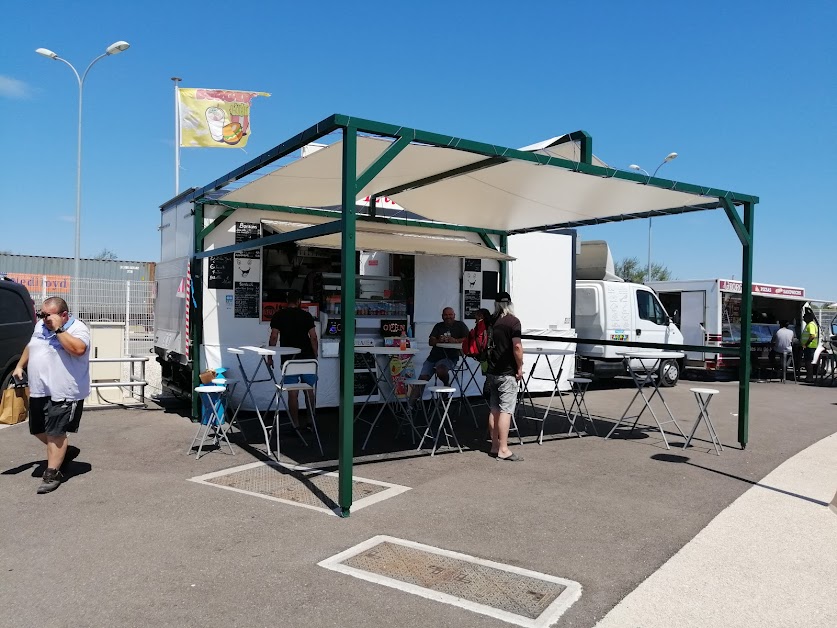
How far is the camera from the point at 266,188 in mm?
7121

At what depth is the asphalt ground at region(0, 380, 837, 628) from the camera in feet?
10.7

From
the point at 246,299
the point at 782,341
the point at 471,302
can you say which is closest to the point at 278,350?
the point at 246,299

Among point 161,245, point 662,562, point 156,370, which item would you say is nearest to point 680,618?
point 662,562

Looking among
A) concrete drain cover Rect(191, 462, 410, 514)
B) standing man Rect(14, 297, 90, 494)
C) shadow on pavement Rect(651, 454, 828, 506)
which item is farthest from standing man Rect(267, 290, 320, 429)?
shadow on pavement Rect(651, 454, 828, 506)

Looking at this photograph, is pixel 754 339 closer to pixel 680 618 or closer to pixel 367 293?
pixel 367 293

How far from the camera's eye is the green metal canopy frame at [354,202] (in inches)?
183

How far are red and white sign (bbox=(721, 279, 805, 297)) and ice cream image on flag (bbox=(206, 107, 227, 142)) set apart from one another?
1196 cm

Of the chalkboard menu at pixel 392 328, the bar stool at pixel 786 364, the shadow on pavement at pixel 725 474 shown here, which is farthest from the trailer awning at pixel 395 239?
the bar stool at pixel 786 364

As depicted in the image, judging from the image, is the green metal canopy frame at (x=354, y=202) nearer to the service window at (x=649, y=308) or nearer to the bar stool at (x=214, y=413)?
the bar stool at (x=214, y=413)

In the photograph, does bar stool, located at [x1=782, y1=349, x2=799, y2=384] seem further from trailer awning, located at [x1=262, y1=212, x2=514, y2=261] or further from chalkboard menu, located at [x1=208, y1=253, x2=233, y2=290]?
chalkboard menu, located at [x1=208, y1=253, x2=233, y2=290]

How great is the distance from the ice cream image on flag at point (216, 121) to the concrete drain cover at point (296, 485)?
11.8 m

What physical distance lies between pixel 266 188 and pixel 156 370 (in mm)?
7248

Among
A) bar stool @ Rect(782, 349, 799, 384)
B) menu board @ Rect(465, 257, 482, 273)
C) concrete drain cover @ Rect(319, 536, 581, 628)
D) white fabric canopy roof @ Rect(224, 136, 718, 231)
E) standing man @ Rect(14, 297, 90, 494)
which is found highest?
white fabric canopy roof @ Rect(224, 136, 718, 231)

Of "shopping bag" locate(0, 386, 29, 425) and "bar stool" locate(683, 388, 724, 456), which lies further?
"bar stool" locate(683, 388, 724, 456)
